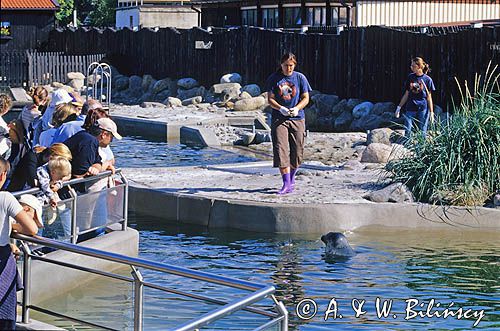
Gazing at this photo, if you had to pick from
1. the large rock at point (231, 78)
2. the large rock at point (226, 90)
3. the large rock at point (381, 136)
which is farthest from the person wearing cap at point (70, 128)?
the large rock at point (231, 78)

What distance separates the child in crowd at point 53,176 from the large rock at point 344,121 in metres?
16.4

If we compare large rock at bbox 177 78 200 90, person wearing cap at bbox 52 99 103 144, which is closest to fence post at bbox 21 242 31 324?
person wearing cap at bbox 52 99 103 144

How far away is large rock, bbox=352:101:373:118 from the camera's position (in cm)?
2506

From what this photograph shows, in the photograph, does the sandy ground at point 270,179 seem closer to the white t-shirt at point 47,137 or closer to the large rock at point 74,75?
the white t-shirt at point 47,137

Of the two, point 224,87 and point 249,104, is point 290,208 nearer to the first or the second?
point 249,104

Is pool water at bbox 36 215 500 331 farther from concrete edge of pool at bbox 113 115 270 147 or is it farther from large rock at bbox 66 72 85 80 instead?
large rock at bbox 66 72 85 80

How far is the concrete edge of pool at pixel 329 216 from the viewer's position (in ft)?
40.7

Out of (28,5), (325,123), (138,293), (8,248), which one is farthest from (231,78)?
(138,293)

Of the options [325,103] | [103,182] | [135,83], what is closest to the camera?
[103,182]

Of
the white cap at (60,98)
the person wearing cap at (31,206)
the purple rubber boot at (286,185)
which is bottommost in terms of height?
the purple rubber boot at (286,185)

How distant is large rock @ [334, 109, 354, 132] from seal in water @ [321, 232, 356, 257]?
13.8 metres

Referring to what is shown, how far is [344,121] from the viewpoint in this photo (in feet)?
83.9

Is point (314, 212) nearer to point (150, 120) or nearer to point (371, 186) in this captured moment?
point (371, 186)

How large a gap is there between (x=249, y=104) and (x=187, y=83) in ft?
17.3
